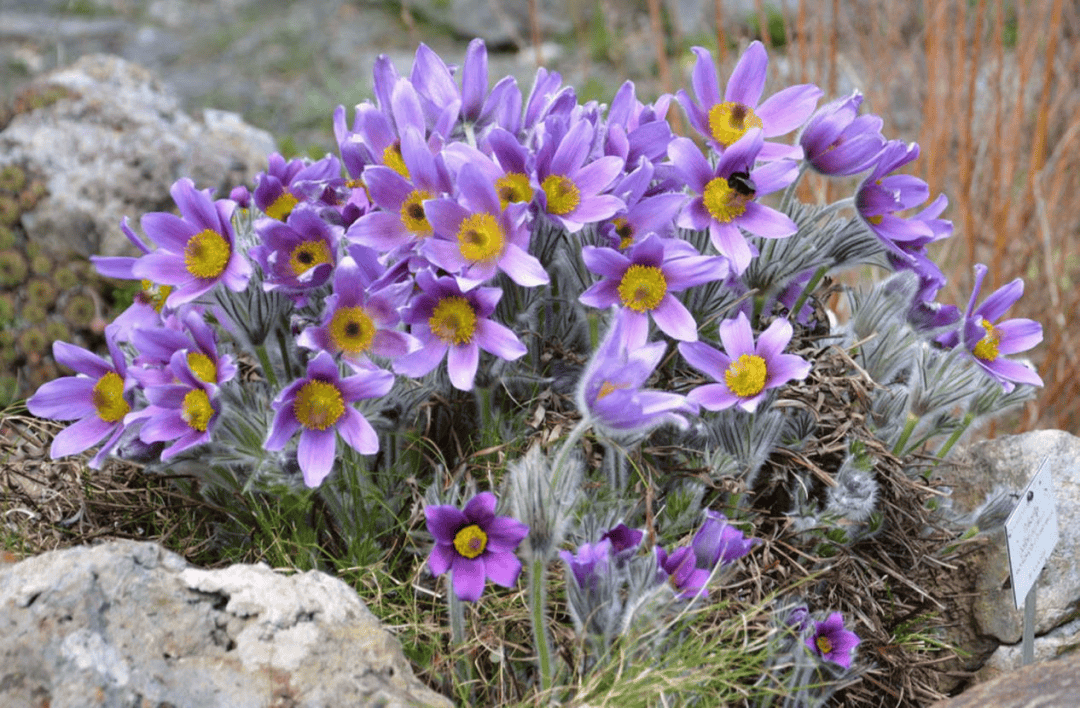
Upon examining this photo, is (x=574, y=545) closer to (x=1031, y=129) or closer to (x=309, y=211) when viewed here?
(x=309, y=211)

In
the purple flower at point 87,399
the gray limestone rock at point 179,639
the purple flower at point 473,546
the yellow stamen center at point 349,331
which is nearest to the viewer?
Result: the gray limestone rock at point 179,639

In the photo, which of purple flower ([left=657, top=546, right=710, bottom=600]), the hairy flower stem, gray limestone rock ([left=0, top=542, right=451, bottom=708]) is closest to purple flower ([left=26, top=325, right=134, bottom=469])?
gray limestone rock ([left=0, top=542, right=451, bottom=708])

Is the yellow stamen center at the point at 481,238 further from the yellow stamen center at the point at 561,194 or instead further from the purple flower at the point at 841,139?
the purple flower at the point at 841,139

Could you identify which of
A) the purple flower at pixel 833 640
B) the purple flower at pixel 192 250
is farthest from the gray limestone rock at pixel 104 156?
the purple flower at pixel 833 640

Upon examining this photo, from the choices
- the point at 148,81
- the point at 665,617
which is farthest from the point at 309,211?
the point at 148,81

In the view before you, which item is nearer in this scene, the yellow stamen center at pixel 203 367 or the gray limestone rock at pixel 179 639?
the gray limestone rock at pixel 179 639

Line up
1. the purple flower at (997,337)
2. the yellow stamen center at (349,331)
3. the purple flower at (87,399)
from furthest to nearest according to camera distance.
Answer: the purple flower at (997,337), the purple flower at (87,399), the yellow stamen center at (349,331)
